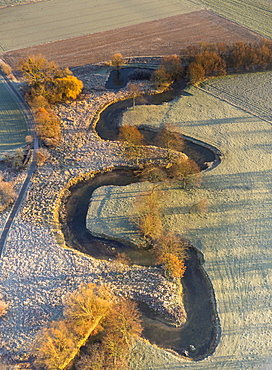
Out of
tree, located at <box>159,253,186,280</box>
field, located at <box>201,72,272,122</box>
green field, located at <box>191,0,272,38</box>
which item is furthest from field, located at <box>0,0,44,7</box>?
tree, located at <box>159,253,186,280</box>

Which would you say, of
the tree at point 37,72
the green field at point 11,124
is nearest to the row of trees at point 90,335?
the green field at point 11,124

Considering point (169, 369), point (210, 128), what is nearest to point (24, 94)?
point (210, 128)

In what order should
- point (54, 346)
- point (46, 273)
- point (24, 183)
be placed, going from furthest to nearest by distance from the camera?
1. point (24, 183)
2. point (46, 273)
3. point (54, 346)

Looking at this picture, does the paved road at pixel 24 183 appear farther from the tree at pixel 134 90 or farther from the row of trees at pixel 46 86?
the tree at pixel 134 90

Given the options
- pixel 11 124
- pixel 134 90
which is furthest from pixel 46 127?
pixel 134 90

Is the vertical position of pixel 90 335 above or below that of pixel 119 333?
below

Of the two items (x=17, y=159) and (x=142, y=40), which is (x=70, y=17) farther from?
(x=17, y=159)
